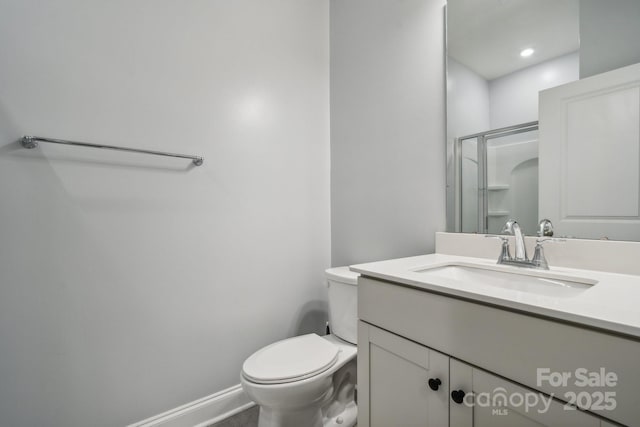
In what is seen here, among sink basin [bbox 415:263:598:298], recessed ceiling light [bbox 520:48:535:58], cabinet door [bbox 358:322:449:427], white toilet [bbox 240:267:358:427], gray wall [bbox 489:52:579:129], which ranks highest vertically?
recessed ceiling light [bbox 520:48:535:58]

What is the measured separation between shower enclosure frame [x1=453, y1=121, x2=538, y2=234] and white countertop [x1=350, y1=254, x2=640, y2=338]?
30cm

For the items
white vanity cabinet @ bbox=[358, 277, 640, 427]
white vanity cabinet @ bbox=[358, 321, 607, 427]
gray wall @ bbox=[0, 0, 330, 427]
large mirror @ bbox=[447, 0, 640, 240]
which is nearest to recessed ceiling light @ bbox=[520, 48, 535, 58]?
large mirror @ bbox=[447, 0, 640, 240]

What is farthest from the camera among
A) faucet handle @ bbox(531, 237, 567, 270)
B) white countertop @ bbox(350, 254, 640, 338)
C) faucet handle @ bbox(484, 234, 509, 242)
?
faucet handle @ bbox(484, 234, 509, 242)

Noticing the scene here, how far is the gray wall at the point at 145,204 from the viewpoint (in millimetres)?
994

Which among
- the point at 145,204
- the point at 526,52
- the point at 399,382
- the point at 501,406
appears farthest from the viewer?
the point at 145,204

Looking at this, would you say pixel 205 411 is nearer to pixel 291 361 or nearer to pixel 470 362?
pixel 291 361

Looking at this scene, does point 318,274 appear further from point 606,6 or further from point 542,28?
point 606,6

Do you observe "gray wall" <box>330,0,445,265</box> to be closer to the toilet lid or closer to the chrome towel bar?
the toilet lid

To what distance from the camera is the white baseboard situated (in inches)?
47.9

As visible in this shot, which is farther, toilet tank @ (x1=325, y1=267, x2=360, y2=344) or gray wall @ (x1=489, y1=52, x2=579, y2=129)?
toilet tank @ (x1=325, y1=267, x2=360, y2=344)

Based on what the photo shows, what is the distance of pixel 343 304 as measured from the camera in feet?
4.57

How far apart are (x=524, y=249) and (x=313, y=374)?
35.0 inches

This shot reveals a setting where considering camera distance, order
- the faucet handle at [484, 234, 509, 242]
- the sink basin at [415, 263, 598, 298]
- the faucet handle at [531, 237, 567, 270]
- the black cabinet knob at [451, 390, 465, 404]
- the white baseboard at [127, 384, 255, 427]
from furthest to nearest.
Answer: the white baseboard at [127, 384, 255, 427], the faucet handle at [484, 234, 509, 242], the faucet handle at [531, 237, 567, 270], the sink basin at [415, 263, 598, 298], the black cabinet knob at [451, 390, 465, 404]

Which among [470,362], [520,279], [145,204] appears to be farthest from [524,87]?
[145,204]
